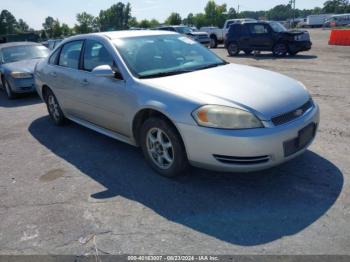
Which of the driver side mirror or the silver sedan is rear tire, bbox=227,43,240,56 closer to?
the silver sedan

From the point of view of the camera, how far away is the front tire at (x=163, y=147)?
11.6 ft

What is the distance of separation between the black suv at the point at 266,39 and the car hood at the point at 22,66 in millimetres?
11563

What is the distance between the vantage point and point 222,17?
9388 cm

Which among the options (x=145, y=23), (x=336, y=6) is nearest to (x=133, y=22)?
(x=145, y=23)

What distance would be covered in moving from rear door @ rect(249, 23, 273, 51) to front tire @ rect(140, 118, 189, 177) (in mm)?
14529

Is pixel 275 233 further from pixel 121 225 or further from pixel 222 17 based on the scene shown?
pixel 222 17

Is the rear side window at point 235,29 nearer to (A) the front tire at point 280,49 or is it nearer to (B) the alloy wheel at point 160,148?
(A) the front tire at point 280,49

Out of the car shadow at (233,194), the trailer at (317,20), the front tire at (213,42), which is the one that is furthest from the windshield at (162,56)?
the trailer at (317,20)

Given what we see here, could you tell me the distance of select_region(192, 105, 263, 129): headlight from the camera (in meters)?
3.13

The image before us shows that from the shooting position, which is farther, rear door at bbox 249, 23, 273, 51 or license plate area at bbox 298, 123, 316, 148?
rear door at bbox 249, 23, 273, 51

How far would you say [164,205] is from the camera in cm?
332

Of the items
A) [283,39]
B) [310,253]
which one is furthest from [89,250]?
[283,39]

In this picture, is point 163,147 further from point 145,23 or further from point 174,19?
point 145,23

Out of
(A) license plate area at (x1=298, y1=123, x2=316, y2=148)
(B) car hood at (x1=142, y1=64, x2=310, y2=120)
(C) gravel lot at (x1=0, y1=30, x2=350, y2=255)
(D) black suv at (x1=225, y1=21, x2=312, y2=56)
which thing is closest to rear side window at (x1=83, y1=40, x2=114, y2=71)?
(B) car hood at (x1=142, y1=64, x2=310, y2=120)
